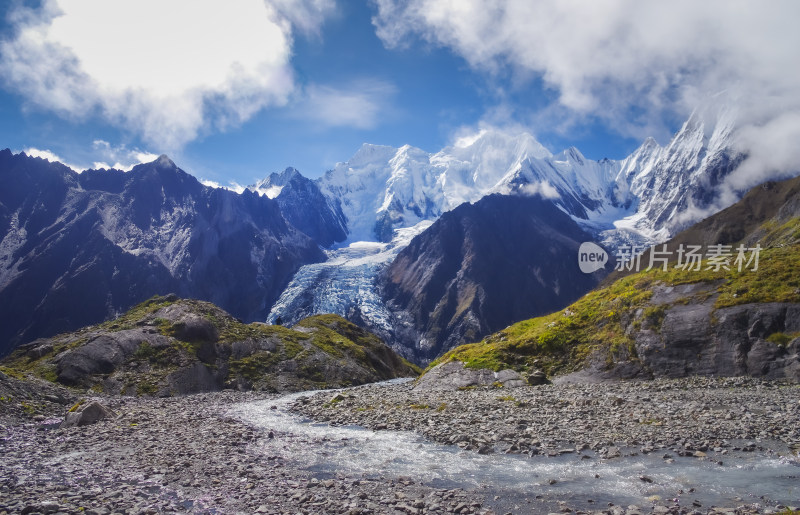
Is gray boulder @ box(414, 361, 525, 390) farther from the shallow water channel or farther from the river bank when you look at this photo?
the shallow water channel

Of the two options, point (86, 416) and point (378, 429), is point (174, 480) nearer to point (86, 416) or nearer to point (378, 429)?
point (378, 429)

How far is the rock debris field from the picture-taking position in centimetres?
1741

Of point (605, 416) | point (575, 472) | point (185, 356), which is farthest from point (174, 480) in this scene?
point (185, 356)

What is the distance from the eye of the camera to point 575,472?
20.4 metres

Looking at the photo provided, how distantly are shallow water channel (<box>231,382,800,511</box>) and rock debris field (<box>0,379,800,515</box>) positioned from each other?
56 centimetres

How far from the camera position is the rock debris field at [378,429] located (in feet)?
57.1

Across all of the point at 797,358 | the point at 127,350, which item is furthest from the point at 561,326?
the point at 127,350

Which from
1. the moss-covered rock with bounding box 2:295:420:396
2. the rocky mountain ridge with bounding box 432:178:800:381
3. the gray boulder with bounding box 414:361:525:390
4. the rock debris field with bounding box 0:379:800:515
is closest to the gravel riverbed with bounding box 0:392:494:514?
the rock debris field with bounding box 0:379:800:515

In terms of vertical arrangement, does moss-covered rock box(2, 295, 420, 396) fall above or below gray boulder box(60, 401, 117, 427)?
above

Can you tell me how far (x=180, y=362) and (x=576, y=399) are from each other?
202ft

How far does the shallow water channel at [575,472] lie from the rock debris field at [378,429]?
1.84ft

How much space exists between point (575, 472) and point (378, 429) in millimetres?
16346

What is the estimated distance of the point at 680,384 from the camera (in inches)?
1618

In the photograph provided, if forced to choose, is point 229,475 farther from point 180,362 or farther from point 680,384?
point 180,362
